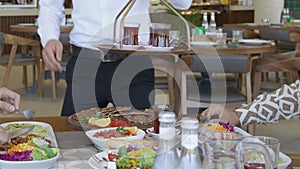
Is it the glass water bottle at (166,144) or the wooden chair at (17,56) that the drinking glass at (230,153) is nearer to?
the glass water bottle at (166,144)

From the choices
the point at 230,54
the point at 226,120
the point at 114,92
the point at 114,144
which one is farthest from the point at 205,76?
the point at 114,144

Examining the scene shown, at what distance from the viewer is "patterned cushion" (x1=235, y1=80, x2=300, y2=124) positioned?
6.91 feet

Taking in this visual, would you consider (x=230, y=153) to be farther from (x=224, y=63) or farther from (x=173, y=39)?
(x=224, y=63)

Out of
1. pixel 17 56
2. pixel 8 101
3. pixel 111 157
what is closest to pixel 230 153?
pixel 111 157

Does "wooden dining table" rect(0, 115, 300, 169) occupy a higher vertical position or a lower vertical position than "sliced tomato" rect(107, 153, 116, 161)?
lower

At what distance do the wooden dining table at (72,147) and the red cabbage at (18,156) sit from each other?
3.2 inches

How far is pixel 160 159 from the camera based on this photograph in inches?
50.9

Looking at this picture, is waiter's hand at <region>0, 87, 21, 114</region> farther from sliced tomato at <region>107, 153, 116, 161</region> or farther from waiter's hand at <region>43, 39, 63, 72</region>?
sliced tomato at <region>107, 153, 116, 161</region>

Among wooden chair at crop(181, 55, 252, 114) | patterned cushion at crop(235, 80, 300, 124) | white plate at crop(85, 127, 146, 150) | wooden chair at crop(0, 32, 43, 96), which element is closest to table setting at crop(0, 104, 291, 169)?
white plate at crop(85, 127, 146, 150)

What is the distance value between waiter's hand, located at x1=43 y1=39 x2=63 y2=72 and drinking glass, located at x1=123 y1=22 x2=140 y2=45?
484mm

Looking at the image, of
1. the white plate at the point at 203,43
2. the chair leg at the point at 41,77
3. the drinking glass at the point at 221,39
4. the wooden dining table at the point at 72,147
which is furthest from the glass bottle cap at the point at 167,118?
the chair leg at the point at 41,77

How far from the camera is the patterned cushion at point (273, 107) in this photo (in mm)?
2107

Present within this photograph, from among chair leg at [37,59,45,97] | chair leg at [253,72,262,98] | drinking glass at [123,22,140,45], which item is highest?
drinking glass at [123,22,140,45]

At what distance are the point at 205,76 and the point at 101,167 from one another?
11.6ft
